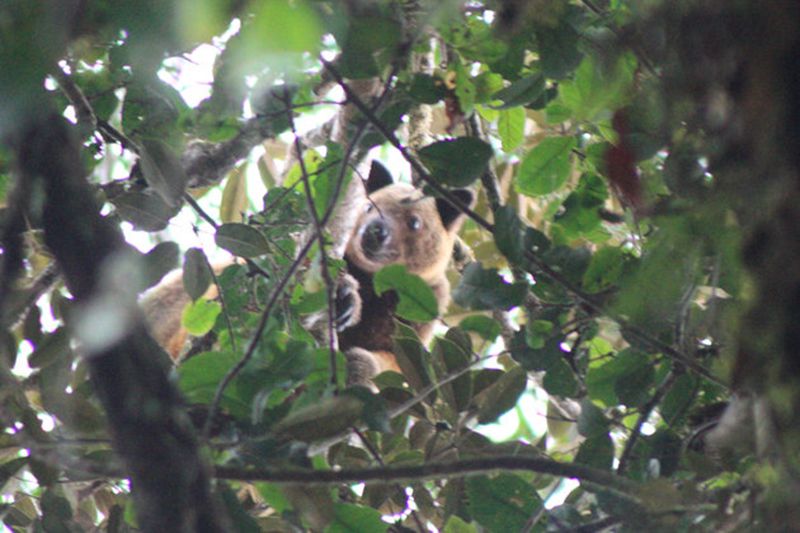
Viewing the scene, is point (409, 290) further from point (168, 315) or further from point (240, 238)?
point (168, 315)

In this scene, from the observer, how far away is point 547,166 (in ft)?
8.69

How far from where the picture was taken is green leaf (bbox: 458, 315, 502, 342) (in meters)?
2.40

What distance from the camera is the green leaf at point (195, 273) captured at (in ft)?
8.72

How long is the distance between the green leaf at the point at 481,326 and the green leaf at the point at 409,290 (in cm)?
8

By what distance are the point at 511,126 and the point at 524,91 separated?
68cm

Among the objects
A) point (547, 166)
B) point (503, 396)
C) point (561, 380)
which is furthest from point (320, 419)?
point (547, 166)

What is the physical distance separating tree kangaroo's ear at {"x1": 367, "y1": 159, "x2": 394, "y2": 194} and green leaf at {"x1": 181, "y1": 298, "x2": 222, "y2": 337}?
4.20 metres

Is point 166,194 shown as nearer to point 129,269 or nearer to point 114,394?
point 129,269

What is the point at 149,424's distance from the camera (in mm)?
1303

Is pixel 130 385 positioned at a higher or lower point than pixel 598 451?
higher

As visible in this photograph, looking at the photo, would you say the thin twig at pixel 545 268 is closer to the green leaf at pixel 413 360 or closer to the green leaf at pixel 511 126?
the green leaf at pixel 413 360

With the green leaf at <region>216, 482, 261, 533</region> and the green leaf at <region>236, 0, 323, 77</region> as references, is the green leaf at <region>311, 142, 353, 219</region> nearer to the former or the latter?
the green leaf at <region>216, 482, 261, 533</region>

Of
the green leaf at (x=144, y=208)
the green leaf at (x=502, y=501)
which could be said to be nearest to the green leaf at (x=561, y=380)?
the green leaf at (x=502, y=501)

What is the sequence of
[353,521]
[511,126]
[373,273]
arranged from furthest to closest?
[373,273] → [511,126] → [353,521]
